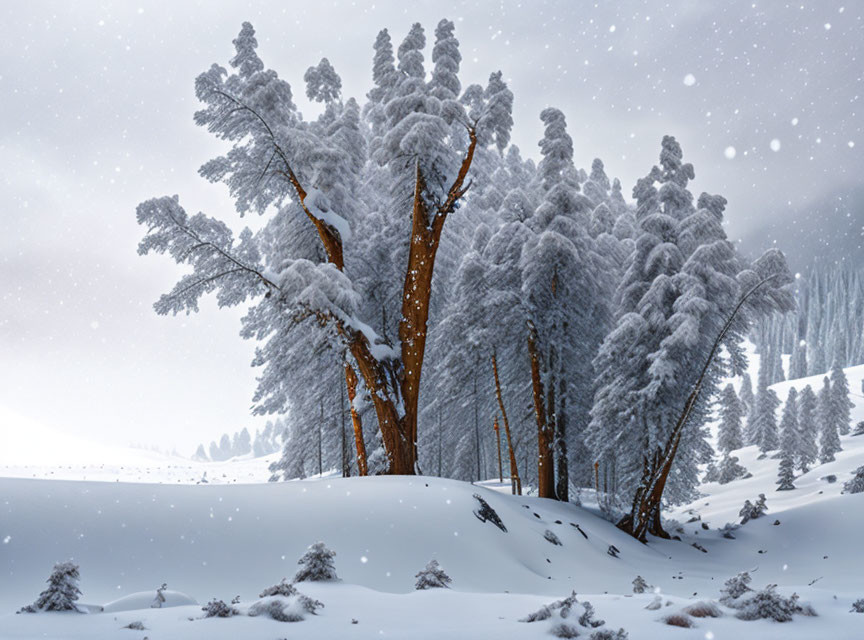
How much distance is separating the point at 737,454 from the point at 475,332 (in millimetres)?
51562

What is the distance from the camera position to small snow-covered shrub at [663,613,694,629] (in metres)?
4.41

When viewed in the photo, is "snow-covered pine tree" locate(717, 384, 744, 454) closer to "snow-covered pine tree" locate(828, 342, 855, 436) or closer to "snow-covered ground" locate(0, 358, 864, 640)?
"snow-covered pine tree" locate(828, 342, 855, 436)

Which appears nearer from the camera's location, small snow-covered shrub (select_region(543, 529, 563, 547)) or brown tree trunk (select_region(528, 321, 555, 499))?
small snow-covered shrub (select_region(543, 529, 563, 547))

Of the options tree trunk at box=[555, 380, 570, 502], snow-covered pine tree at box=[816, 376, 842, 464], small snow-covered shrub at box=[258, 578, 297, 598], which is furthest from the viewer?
snow-covered pine tree at box=[816, 376, 842, 464]

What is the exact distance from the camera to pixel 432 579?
6.14 meters

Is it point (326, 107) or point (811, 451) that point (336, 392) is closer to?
point (326, 107)

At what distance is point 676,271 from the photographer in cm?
1736

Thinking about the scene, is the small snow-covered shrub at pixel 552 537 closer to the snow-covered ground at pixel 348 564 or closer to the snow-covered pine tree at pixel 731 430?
the snow-covered ground at pixel 348 564

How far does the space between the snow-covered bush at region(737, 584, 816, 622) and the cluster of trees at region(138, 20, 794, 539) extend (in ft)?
26.0

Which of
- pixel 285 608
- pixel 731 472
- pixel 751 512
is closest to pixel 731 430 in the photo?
pixel 731 472

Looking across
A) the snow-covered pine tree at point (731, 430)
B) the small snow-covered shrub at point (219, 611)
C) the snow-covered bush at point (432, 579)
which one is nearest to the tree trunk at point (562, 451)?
the snow-covered bush at point (432, 579)

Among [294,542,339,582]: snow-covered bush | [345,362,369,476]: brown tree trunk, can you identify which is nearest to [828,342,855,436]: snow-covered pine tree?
[345,362,369,476]: brown tree trunk

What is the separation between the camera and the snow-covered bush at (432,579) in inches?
240

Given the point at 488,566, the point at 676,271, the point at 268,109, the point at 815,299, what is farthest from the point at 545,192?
the point at 815,299
